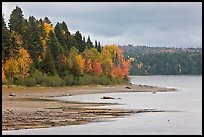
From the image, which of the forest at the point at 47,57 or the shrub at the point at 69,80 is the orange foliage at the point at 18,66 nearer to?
the forest at the point at 47,57

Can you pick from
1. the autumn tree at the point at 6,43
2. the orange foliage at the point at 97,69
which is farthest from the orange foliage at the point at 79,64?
the autumn tree at the point at 6,43

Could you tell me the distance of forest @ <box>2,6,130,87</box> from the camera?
80000 mm

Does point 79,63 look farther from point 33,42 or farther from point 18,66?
point 18,66

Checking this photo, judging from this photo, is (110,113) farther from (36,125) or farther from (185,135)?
(185,135)

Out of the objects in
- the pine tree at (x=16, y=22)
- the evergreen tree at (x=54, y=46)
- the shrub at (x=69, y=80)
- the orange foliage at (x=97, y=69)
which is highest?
the pine tree at (x=16, y=22)

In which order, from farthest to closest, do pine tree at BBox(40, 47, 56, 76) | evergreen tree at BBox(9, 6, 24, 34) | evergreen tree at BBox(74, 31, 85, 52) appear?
1. evergreen tree at BBox(74, 31, 85, 52)
2. evergreen tree at BBox(9, 6, 24, 34)
3. pine tree at BBox(40, 47, 56, 76)

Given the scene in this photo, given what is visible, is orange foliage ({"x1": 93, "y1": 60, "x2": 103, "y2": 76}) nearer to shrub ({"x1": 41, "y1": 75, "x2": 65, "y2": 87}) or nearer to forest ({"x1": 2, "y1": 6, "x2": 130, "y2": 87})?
forest ({"x1": 2, "y1": 6, "x2": 130, "y2": 87})

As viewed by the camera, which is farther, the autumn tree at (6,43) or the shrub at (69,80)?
the shrub at (69,80)

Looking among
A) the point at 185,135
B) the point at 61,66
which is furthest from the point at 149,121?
the point at 61,66

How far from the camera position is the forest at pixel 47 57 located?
80.0m

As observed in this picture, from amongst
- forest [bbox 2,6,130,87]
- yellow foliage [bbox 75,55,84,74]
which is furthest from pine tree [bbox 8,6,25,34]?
yellow foliage [bbox 75,55,84,74]

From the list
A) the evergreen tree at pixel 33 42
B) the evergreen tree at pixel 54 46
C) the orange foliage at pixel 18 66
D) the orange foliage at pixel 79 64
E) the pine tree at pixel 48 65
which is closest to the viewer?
the orange foliage at pixel 18 66

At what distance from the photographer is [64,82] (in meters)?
87.6

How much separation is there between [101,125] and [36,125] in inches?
178
